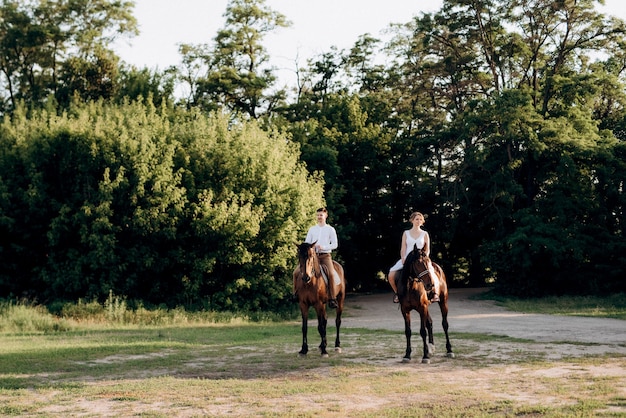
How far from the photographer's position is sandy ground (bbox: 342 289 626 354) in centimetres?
1780

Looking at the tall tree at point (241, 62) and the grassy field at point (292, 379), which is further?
the tall tree at point (241, 62)

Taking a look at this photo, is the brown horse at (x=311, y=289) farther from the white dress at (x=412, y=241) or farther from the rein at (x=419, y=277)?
the rein at (x=419, y=277)

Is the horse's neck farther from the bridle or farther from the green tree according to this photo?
the green tree

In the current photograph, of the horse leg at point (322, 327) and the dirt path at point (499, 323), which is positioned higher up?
the horse leg at point (322, 327)

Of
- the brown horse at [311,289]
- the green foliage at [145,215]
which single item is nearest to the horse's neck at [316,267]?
the brown horse at [311,289]

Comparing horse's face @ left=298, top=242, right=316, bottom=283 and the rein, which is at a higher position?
horse's face @ left=298, top=242, right=316, bottom=283

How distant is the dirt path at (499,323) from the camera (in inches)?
702

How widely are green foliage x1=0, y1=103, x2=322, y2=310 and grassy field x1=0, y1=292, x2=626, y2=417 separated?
31.7ft

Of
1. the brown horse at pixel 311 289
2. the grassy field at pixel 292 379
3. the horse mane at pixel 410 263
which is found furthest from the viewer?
the brown horse at pixel 311 289

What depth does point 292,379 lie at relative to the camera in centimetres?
1116

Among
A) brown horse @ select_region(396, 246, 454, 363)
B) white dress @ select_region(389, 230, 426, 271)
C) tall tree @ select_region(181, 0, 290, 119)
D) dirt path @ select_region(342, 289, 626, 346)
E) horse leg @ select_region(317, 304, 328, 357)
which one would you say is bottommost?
dirt path @ select_region(342, 289, 626, 346)

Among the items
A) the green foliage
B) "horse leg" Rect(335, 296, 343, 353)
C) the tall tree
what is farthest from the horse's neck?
the tall tree

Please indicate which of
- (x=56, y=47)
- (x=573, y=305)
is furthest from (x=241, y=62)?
(x=573, y=305)

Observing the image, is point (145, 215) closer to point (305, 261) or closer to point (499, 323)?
point (499, 323)
